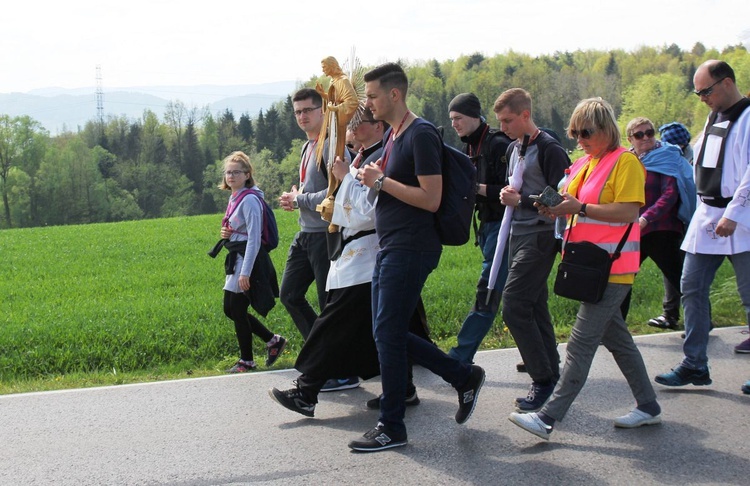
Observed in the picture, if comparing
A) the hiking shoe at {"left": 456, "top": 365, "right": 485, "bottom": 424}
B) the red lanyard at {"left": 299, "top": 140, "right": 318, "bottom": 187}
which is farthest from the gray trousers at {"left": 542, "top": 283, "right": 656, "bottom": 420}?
the red lanyard at {"left": 299, "top": 140, "right": 318, "bottom": 187}

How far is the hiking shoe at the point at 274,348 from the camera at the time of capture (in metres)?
6.90

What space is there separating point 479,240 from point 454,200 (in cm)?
163

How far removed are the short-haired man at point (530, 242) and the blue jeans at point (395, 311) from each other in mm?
813

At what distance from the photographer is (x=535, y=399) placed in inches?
210

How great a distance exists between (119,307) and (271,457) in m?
5.51

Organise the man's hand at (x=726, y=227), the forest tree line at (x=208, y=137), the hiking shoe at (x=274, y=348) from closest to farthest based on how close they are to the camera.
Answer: the man's hand at (x=726, y=227) < the hiking shoe at (x=274, y=348) < the forest tree line at (x=208, y=137)

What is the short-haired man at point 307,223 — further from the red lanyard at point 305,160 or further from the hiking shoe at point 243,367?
the hiking shoe at point 243,367

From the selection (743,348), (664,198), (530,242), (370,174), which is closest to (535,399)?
(530,242)

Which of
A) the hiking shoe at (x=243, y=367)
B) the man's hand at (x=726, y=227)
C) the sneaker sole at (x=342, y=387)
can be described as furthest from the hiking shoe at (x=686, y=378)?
the hiking shoe at (x=243, y=367)

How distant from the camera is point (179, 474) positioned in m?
4.38

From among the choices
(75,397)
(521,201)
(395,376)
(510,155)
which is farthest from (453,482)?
(75,397)

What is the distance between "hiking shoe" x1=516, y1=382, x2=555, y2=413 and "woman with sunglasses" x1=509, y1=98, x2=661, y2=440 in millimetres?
559

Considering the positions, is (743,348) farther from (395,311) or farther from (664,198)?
(395,311)

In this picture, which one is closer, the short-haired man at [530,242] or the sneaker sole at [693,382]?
the short-haired man at [530,242]
